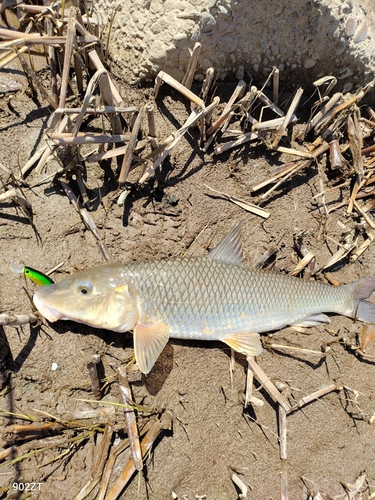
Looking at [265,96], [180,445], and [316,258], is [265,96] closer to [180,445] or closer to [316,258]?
[316,258]

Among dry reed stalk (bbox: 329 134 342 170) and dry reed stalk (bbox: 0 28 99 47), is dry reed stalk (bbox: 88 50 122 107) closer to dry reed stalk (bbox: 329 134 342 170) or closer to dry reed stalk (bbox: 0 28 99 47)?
dry reed stalk (bbox: 0 28 99 47)

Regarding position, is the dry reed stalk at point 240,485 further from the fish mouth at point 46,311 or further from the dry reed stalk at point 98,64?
the dry reed stalk at point 98,64

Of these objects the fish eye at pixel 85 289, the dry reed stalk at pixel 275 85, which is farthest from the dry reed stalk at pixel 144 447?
the dry reed stalk at pixel 275 85

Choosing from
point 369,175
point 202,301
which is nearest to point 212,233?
point 202,301

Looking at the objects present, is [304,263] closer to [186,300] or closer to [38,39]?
[186,300]

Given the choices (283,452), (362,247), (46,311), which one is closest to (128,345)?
(46,311)

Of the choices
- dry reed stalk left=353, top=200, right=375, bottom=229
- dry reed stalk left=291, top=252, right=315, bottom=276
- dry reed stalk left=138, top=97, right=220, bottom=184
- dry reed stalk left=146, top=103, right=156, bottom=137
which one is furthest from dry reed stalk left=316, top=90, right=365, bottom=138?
dry reed stalk left=146, top=103, right=156, bottom=137
